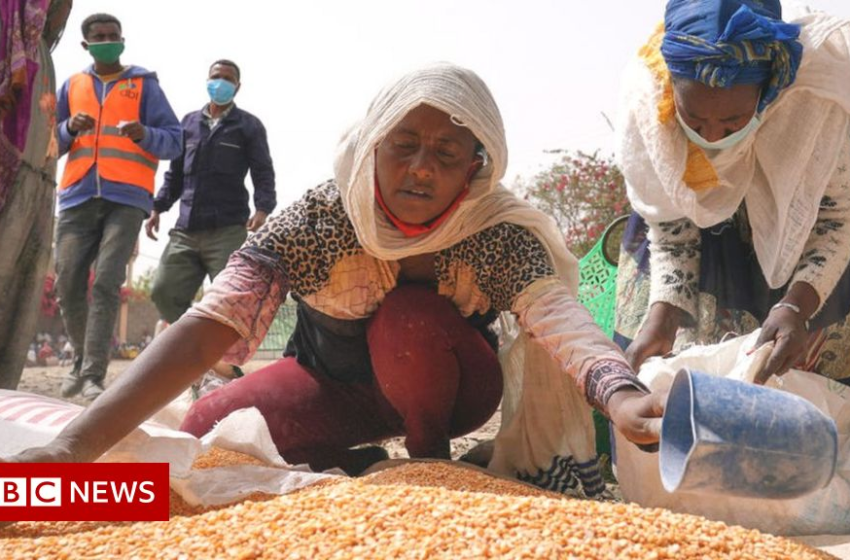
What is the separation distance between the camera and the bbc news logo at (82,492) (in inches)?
76.0

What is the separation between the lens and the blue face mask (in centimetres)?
629

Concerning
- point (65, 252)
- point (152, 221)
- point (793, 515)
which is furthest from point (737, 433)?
point (152, 221)

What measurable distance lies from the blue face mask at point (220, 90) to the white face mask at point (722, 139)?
4114mm

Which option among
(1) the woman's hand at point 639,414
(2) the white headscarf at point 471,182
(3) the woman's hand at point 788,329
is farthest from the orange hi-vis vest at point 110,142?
(1) the woman's hand at point 639,414

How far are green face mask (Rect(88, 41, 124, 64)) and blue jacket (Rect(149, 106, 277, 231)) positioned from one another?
2.22ft

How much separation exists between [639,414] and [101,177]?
4.41 meters

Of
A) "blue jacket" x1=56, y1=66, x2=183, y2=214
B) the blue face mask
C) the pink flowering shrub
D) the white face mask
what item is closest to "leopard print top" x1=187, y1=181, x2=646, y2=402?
the white face mask

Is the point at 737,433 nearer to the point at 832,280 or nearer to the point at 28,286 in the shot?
the point at 832,280

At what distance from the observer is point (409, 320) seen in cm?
277

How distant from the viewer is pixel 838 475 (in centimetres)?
257

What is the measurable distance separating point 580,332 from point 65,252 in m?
4.04

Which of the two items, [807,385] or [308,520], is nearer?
[308,520]

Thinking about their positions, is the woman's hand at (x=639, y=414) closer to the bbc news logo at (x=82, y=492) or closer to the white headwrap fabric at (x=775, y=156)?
the bbc news logo at (x=82, y=492)

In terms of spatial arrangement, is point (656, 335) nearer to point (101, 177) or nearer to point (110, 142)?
point (101, 177)
